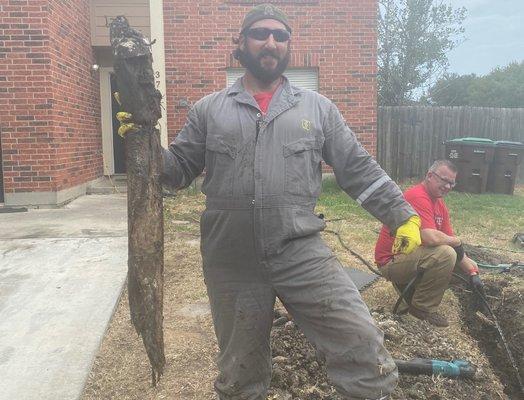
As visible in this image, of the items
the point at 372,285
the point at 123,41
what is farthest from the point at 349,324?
the point at 372,285

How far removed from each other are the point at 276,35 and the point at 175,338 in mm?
2266

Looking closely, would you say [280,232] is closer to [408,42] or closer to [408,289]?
[408,289]

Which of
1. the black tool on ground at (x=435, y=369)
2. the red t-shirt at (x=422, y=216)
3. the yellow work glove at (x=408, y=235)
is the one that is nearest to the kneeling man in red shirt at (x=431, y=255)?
the red t-shirt at (x=422, y=216)

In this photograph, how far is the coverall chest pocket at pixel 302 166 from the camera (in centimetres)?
245

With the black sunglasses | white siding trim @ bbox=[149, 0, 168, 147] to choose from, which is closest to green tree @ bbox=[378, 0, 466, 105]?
white siding trim @ bbox=[149, 0, 168, 147]

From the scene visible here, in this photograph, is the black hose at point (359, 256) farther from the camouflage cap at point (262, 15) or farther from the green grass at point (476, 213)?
the camouflage cap at point (262, 15)

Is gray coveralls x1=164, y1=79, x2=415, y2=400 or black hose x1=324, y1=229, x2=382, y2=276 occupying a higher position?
gray coveralls x1=164, y1=79, x2=415, y2=400

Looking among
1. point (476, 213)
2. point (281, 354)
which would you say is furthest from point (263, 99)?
point (476, 213)

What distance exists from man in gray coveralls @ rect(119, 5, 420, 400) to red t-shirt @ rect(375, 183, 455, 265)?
5.20ft

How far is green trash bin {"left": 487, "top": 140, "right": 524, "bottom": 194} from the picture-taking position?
1106cm

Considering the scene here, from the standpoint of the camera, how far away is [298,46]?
10.5 meters

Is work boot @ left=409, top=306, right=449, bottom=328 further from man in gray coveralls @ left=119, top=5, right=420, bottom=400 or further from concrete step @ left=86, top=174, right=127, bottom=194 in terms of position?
concrete step @ left=86, top=174, right=127, bottom=194

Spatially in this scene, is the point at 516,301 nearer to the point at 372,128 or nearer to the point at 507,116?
the point at 372,128

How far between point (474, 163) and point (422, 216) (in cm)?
767
